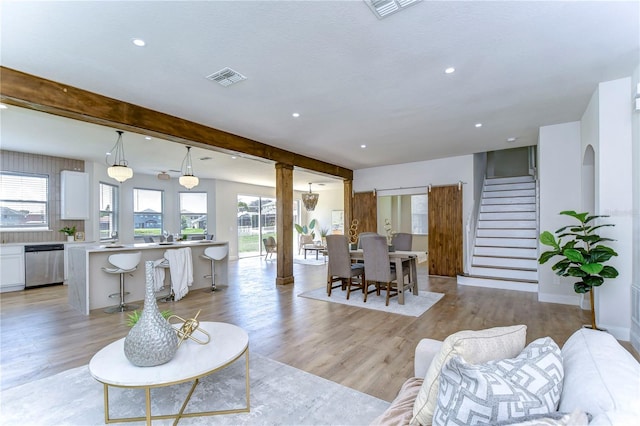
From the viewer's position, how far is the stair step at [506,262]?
605cm

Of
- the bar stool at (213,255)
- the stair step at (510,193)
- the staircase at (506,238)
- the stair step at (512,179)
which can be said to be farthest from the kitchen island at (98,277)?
the stair step at (512,179)

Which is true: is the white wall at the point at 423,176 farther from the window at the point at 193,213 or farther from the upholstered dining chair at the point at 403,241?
the window at the point at 193,213

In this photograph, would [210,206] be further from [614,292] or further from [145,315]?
[614,292]

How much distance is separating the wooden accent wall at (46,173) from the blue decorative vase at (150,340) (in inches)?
261

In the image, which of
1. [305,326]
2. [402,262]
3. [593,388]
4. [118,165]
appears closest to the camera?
[593,388]

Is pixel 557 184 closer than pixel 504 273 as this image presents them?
Yes

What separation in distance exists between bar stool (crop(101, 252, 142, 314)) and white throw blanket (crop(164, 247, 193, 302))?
564mm

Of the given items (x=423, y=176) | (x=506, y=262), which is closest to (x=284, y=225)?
(x=423, y=176)

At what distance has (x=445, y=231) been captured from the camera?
7.16 meters

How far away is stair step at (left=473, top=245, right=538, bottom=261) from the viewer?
6.23 meters

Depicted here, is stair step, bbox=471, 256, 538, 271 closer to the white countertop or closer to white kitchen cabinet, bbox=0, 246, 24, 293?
the white countertop

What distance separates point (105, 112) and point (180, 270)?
2.73 metres

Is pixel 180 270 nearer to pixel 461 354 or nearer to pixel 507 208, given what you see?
pixel 461 354

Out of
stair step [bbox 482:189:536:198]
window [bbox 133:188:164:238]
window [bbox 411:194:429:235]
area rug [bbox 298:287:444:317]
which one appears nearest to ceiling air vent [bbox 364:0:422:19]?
area rug [bbox 298:287:444:317]
